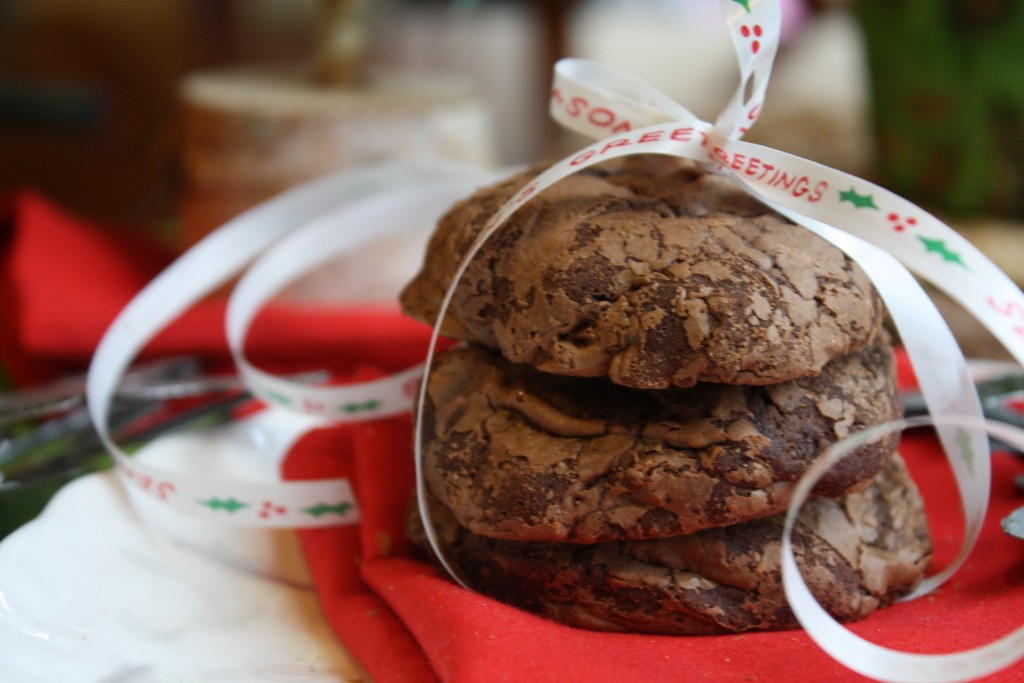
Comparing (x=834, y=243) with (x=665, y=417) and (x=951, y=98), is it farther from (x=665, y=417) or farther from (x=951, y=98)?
(x=951, y=98)

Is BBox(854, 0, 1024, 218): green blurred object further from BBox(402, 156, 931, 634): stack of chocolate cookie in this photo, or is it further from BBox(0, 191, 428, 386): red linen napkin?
BBox(402, 156, 931, 634): stack of chocolate cookie

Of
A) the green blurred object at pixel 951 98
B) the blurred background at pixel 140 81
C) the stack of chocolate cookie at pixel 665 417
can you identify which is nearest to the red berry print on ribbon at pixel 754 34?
the stack of chocolate cookie at pixel 665 417

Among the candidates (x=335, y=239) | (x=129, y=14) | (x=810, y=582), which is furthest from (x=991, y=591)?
(x=129, y=14)

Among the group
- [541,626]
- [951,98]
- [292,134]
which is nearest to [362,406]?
[541,626]

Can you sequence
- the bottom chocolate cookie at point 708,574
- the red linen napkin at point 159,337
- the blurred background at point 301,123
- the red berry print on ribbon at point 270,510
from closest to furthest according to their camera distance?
the bottom chocolate cookie at point 708,574 < the red berry print on ribbon at point 270,510 < the red linen napkin at point 159,337 < the blurred background at point 301,123

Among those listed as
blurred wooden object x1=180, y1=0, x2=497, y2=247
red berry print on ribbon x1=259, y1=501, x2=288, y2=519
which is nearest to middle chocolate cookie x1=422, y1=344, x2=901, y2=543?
red berry print on ribbon x1=259, y1=501, x2=288, y2=519

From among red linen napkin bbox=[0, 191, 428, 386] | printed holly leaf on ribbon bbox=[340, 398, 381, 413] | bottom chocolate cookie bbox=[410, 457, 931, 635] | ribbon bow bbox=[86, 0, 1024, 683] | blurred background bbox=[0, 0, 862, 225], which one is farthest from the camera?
blurred background bbox=[0, 0, 862, 225]

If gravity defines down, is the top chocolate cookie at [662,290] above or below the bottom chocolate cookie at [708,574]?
above

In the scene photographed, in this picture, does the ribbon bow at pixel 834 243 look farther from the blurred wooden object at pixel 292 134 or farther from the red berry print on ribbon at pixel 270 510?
the blurred wooden object at pixel 292 134
